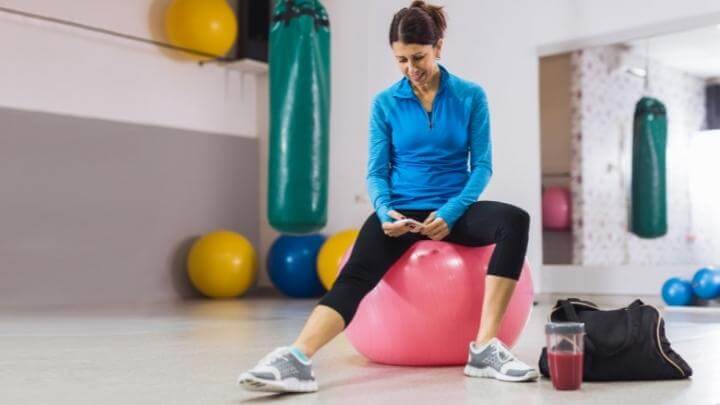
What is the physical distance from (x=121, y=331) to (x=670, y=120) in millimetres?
5490

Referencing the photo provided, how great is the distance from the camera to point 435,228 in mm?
2449

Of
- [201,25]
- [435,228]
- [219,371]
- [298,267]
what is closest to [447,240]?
[435,228]

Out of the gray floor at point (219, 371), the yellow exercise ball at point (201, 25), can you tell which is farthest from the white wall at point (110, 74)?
the gray floor at point (219, 371)

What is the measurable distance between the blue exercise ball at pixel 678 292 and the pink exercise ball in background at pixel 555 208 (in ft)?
6.32

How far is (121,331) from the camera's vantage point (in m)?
3.97

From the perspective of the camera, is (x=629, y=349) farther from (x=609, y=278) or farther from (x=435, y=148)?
(x=609, y=278)

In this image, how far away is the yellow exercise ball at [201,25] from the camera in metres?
6.54

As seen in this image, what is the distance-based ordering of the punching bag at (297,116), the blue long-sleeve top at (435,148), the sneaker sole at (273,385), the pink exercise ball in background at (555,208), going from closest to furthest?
the sneaker sole at (273,385) → the blue long-sleeve top at (435,148) → the punching bag at (297,116) → the pink exercise ball in background at (555,208)

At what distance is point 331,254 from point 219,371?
3.60m

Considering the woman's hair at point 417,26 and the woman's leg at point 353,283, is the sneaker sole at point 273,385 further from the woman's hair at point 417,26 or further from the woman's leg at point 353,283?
the woman's hair at point 417,26

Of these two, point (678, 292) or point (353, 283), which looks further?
point (678, 292)

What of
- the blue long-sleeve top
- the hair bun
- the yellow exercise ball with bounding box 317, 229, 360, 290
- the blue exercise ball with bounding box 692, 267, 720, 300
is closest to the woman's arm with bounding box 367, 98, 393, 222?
the blue long-sleeve top

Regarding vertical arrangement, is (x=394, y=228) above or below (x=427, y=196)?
below

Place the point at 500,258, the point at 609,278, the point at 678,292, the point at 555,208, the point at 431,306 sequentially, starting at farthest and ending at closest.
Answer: the point at 555,208 → the point at 609,278 → the point at 678,292 → the point at 431,306 → the point at 500,258
